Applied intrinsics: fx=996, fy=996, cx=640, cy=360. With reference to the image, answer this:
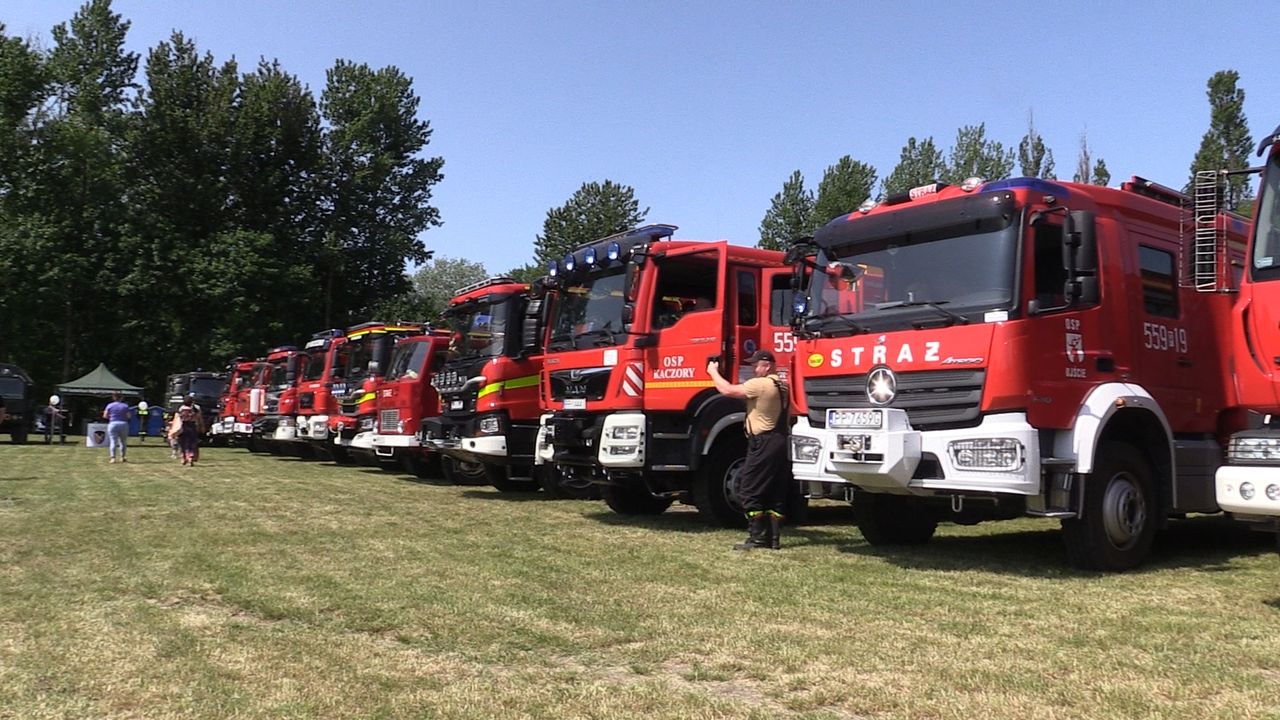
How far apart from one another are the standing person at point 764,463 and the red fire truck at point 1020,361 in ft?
1.27

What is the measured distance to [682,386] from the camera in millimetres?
9781

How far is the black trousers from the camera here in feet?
27.6

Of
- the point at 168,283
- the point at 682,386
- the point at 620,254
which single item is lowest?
the point at 682,386

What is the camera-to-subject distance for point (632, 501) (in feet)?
38.1

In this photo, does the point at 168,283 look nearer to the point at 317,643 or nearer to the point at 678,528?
the point at 678,528

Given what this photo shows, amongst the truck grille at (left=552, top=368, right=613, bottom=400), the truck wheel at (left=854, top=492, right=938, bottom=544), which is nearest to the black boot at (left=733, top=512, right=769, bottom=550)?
the truck wheel at (left=854, top=492, right=938, bottom=544)

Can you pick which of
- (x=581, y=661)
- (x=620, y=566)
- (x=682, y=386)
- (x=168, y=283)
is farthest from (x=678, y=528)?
(x=168, y=283)

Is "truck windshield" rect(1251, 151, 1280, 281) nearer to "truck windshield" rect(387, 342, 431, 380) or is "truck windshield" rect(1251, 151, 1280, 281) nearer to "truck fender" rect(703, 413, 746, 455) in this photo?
"truck fender" rect(703, 413, 746, 455)

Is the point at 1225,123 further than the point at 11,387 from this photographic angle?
Yes

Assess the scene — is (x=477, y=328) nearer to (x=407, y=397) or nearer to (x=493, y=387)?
(x=493, y=387)

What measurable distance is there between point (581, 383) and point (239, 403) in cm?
2112

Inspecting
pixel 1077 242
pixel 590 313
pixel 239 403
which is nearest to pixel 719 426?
pixel 590 313

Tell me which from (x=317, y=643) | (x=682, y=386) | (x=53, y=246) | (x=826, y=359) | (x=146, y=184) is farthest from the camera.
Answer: (x=146, y=184)

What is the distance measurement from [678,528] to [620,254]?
9.44 ft
